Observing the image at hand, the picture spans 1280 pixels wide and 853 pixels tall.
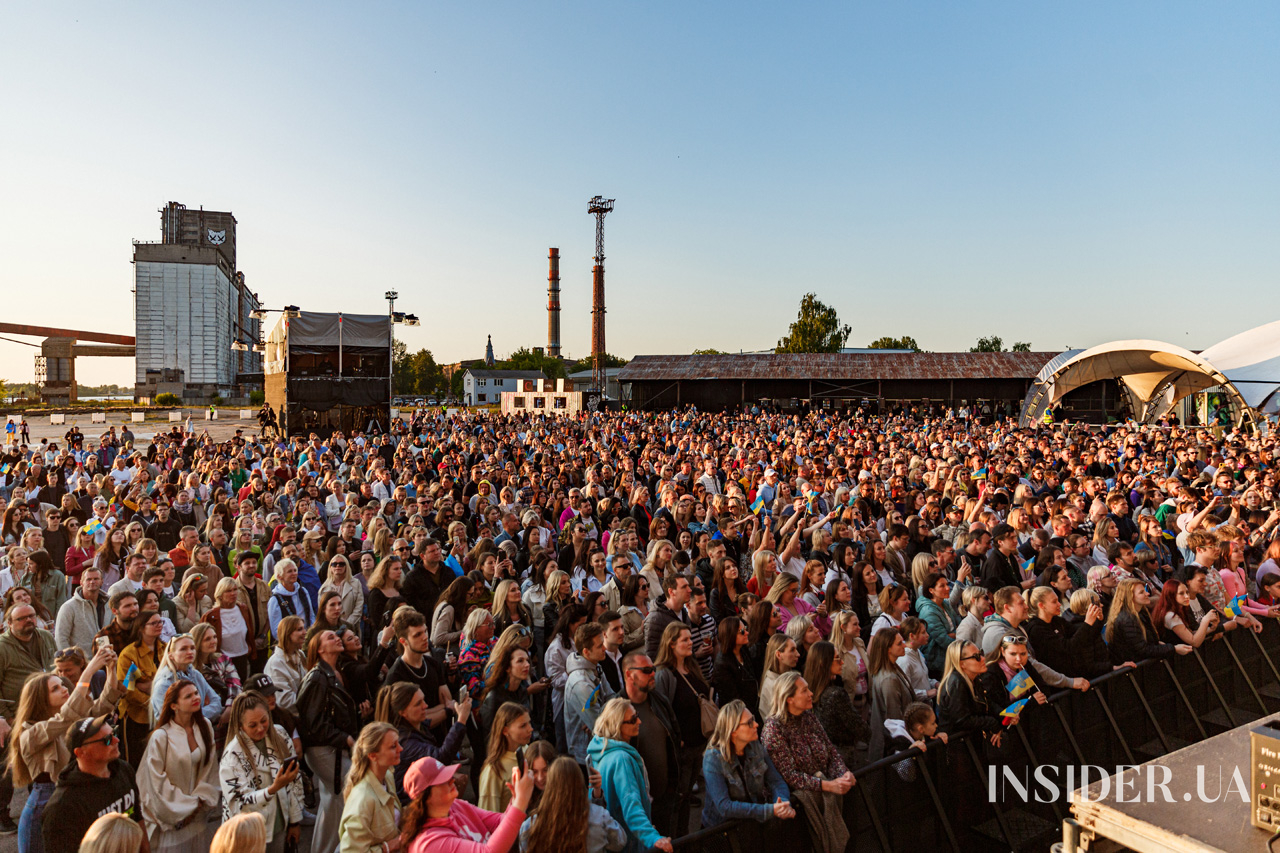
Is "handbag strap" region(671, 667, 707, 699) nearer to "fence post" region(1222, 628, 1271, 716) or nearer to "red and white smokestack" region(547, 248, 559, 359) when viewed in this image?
"fence post" region(1222, 628, 1271, 716)

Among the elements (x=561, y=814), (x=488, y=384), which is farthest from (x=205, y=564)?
(x=488, y=384)

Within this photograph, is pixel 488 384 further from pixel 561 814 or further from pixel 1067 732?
pixel 561 814

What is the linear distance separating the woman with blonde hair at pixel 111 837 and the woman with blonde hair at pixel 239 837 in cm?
28

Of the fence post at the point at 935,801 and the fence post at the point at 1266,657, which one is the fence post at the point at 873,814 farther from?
the fence post at the point at 1266,657

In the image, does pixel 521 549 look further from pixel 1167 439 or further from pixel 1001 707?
pixel 1167 439

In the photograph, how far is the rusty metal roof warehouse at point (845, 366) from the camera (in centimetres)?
4162

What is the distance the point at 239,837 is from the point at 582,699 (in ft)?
6.57

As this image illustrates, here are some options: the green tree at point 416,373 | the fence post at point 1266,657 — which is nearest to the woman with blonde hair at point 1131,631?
the fence post at point 1266,657

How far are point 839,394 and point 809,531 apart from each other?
35674mm

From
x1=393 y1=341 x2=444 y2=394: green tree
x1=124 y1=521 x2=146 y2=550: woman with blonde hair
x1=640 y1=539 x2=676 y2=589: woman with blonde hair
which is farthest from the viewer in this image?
x1=393 y1=341 x2=444 y2=394: green tree

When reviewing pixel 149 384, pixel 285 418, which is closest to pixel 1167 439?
pixel 285 418

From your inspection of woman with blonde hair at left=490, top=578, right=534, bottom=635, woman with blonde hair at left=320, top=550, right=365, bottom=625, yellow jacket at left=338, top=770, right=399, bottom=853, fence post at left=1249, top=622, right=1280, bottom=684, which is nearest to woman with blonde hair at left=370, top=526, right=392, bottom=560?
woman with blonde hair at left=320, top=550, right=365, bottom=625

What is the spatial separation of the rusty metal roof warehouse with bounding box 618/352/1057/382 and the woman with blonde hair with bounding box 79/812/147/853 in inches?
1615

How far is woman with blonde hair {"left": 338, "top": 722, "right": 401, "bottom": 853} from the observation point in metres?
3.14
